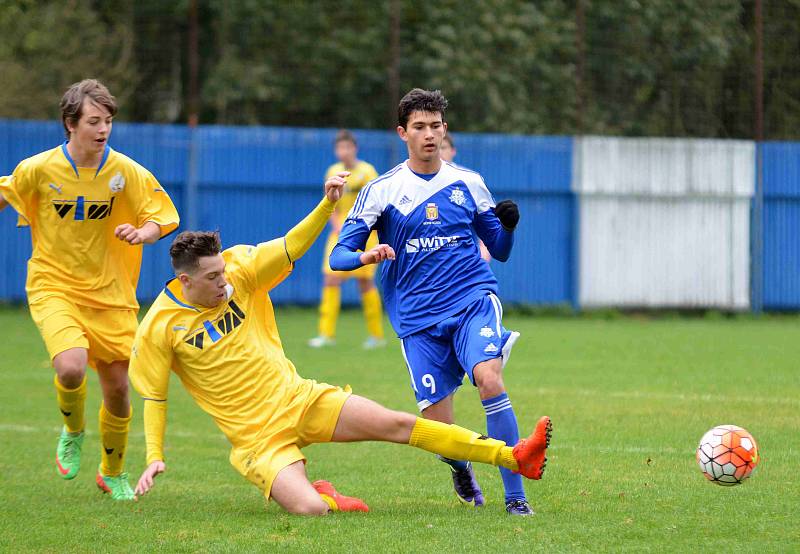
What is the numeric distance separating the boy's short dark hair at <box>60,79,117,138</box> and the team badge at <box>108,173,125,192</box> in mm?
377

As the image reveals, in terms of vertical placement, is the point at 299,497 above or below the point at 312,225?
below

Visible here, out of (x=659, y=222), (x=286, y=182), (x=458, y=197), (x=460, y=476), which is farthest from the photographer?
(x=659, y=222)

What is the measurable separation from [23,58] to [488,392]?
19.3 m

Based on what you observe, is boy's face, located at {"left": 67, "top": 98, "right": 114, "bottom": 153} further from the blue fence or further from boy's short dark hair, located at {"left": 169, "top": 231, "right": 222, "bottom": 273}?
the blue fence

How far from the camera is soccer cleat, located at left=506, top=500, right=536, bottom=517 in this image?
237 inches

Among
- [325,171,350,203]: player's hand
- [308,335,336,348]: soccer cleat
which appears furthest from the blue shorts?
[308,335,336,348]: soccer cleat

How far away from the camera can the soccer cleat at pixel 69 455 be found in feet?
23.3

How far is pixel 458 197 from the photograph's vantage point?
6.66 metres

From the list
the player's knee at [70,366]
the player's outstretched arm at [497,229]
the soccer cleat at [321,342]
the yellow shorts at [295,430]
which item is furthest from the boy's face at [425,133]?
the soccer cleat at [321,342]

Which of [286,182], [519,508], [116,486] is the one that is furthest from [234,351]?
[286,182]

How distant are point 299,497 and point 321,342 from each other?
27.6 ft

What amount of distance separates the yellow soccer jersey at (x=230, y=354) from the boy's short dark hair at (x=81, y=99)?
1178 mm

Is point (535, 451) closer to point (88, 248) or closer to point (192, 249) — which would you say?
point (192, 249)

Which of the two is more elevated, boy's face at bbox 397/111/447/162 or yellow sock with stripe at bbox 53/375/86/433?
boy's face at bbox 397/111/447/162
